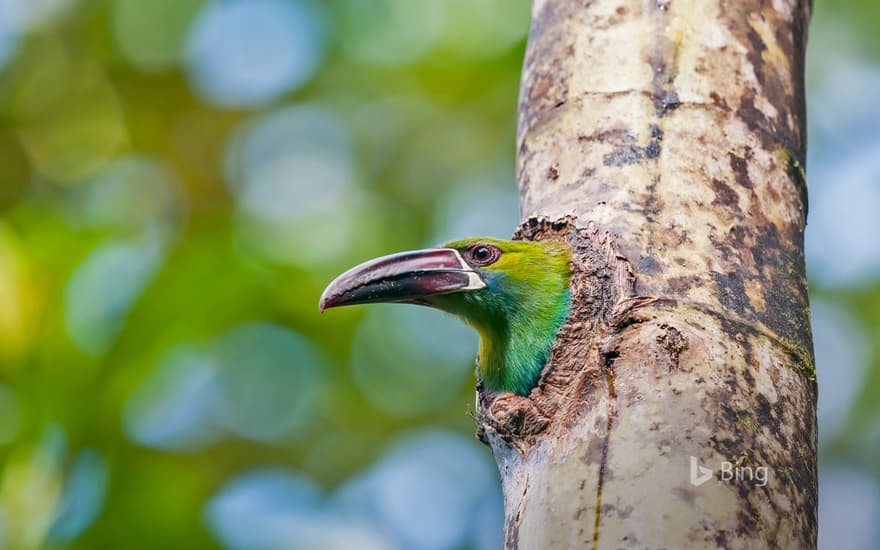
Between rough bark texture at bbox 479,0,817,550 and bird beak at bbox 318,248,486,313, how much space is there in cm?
34

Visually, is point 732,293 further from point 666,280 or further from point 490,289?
point 490,289

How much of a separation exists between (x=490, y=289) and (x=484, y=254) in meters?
0.15

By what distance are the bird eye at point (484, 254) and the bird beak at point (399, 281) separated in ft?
0.18

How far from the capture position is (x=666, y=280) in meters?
2.13

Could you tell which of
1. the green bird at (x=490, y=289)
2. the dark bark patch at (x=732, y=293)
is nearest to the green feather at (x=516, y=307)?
the green bird at (x=490, y=289)

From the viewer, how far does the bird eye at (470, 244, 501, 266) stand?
283 cm

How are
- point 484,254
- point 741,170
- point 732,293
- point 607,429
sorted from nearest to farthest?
point 607,429, point 732,293, point 741,170, point 484,254

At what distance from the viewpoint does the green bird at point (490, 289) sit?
238 cm

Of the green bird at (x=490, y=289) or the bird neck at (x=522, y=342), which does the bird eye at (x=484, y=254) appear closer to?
the green bird at (x=490, y=289)

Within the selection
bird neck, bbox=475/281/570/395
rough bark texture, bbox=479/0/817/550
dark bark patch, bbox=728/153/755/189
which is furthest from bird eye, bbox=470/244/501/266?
dark bark patch, bbox=728/153/755/189

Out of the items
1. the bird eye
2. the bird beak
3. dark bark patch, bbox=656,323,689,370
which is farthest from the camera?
the bird eye

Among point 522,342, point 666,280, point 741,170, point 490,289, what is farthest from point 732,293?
point 490,289

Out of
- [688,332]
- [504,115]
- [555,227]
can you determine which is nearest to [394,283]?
[555,227]

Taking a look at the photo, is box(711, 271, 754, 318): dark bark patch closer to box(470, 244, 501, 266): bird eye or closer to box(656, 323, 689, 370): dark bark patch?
box(656, 323, 689, 370): dark bark patch
